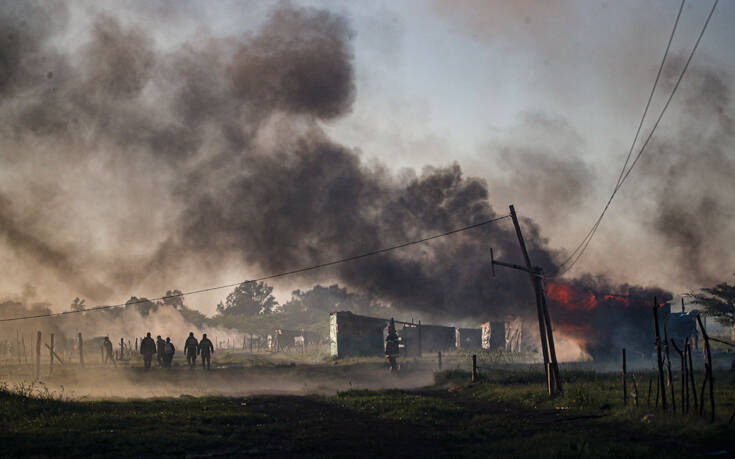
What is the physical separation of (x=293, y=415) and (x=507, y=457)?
31.1 feet

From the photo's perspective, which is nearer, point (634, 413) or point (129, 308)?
point (634, 413)

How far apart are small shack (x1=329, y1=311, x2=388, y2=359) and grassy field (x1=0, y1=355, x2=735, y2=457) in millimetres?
33350

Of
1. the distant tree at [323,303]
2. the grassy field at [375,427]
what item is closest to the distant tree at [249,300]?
the distant tree at [323,303]

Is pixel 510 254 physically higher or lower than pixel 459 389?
higher

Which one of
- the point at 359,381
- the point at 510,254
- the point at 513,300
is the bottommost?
the point at 359,381

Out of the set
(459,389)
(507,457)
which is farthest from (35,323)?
(507,457)

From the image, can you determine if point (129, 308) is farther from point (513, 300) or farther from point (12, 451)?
point (12, 451)

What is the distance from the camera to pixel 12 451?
537 inches

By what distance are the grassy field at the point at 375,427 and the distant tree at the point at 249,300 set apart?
123 m

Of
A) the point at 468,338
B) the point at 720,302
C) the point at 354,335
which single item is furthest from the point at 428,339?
the point at 720,302

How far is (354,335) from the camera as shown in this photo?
204 ft

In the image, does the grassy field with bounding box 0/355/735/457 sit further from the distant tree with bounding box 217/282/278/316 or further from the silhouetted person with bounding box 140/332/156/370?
the distant tree with bounding box 217/282/278/316

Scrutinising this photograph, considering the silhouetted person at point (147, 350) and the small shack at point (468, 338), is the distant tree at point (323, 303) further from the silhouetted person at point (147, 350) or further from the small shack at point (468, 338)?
the silhouetted person at point (147, 350)

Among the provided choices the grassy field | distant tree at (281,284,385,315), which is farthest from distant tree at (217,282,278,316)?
the grassy field
